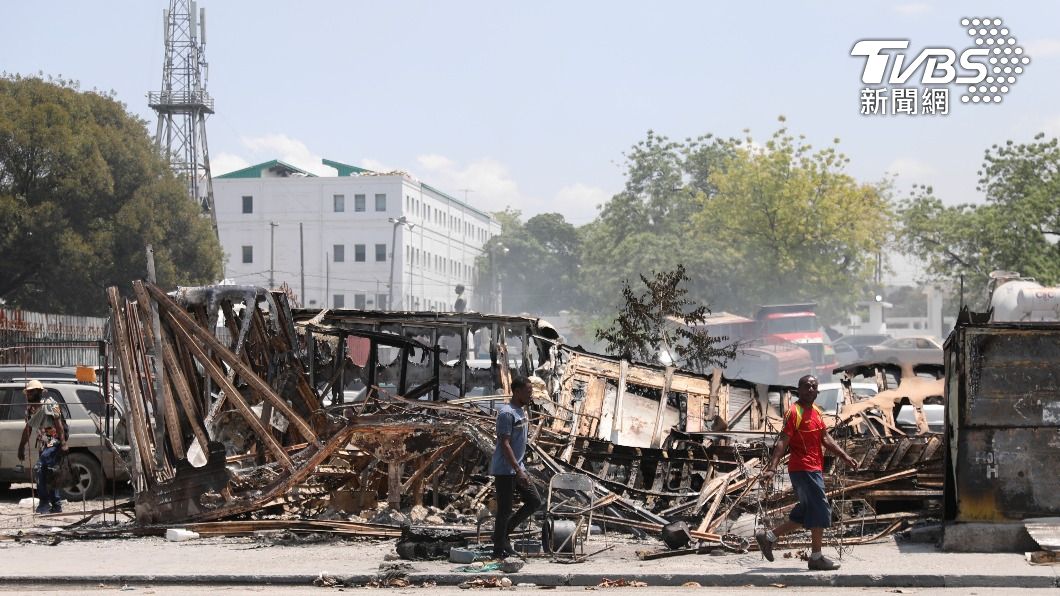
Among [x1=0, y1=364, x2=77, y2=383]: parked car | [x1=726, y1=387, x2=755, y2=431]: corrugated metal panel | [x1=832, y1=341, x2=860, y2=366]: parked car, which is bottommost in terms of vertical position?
[x1=726, y1=387, x2=755, y2=431]: corrugated metal panel

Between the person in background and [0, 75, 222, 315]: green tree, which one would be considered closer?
the person in background

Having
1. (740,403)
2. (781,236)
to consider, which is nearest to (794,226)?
(781,236)

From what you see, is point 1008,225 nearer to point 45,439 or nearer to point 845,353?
point 845,353

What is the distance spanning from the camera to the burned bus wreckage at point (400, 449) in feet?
43.1

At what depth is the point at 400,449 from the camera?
13461 mm

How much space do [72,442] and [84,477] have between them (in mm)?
537

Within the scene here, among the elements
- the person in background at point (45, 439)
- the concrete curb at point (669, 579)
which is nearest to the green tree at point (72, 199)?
the person in background at point (45, 439)

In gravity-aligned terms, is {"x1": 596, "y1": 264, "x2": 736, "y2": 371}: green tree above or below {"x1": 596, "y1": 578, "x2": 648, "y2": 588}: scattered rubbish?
above

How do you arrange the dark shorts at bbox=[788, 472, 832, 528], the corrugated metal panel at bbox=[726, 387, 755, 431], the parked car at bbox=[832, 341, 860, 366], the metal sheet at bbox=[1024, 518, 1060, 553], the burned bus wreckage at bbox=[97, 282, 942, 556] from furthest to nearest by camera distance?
1. the parked car at bbox=[832, 341, 860, 366]
2. the corrugated metal panel at bbox=[726, 387, 755, 431]
3. the burned bus wreckage at bbox=[97, 282, 942, 556]
4. the metal sheet at bbox=[1024, 518, 1060, 553]
5. the dark shorts at bbox=[788, 472, 832, 528]

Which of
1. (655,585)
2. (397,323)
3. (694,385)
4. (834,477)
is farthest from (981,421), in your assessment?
(397,323)

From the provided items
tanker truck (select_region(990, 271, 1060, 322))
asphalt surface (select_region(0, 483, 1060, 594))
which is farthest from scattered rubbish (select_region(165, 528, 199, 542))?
tanker truck (select_region(990, 271, 1060, 322))

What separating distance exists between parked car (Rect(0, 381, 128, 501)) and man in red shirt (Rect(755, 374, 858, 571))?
1058 centimetres

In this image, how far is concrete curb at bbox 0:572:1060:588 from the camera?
1018 centimetres

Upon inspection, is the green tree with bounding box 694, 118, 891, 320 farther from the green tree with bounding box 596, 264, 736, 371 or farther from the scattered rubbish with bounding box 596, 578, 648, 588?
the scattered rubbish with bounding box 596, 578, 648, 588
